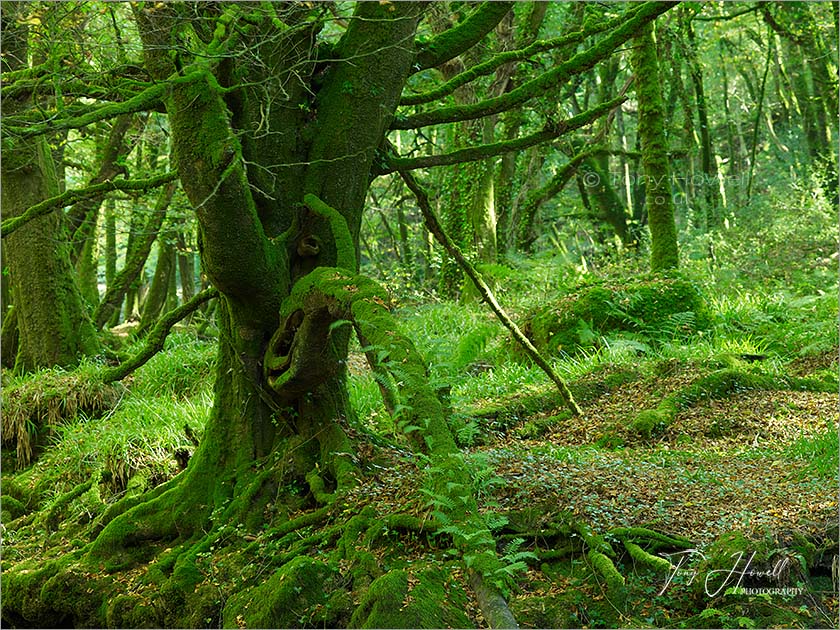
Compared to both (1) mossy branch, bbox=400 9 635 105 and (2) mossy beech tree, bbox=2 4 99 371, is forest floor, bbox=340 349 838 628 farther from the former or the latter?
(2) mossy beech tree, bbox=2 4 99 371

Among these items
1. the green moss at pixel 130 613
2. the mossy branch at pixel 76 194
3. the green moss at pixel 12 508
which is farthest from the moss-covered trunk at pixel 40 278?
the green moss at pixel 130 613

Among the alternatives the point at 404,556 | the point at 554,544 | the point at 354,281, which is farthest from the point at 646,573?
the point at 354,281

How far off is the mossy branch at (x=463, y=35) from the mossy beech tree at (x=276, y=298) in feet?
0.05

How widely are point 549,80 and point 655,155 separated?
5.85 meters

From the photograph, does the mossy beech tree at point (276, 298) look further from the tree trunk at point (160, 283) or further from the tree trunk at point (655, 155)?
the tree trunk at point (160, 283)

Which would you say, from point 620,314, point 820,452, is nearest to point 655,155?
point 620,314

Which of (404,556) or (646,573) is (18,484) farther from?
(646,573)

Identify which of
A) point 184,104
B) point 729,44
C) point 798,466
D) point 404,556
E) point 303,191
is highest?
point 729,44

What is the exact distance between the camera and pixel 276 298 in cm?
482

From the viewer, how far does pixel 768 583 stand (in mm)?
3787

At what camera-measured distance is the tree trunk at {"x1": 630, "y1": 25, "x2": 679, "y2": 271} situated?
10.6 meters

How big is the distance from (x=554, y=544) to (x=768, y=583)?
44.3 inches

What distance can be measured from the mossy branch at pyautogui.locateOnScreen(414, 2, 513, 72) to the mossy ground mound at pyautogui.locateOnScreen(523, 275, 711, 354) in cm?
509

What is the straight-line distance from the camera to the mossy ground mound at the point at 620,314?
9922 mm
